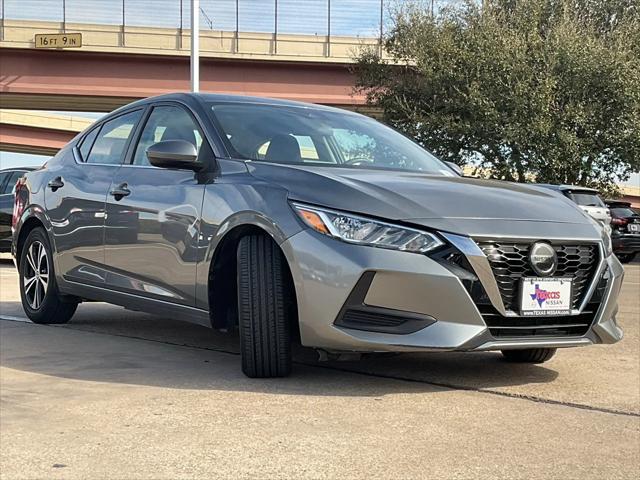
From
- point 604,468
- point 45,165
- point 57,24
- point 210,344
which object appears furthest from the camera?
point 57,24

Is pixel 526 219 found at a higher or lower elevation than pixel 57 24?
lower

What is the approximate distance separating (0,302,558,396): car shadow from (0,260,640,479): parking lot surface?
0.02 metres

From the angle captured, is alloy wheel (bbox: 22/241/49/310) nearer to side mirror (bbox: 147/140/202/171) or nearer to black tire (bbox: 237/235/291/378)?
side mirror (bbox: 147/140/202/171)

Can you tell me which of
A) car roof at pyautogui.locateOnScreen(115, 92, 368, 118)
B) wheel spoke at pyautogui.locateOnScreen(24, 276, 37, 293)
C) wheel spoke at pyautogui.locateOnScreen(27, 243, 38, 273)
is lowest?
wheel spoke at pyautogui.locateOnScreen(24, 276, 37, 293)

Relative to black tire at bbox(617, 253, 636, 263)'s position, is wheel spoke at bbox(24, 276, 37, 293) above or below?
above

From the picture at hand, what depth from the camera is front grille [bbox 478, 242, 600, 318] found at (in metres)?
4.00

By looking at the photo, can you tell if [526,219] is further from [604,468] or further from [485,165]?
[485,165]

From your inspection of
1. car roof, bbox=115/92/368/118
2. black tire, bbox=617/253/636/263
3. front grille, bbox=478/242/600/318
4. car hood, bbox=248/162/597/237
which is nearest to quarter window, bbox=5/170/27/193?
car roof, bbox=115/92/368/118

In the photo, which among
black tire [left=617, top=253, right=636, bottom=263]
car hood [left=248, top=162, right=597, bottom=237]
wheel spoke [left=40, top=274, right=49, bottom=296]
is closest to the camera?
car hood [left=248, top=162, right=597, bottom=237]

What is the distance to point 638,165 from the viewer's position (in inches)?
1040

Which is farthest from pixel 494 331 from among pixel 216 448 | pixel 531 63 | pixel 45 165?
pixel 531 63

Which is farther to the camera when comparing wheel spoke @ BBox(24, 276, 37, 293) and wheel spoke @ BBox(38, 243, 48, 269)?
wheel spoke @ BBox(24, 276, 37, 293)

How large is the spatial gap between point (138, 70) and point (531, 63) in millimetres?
13704

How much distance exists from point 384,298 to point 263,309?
61 centimetres
